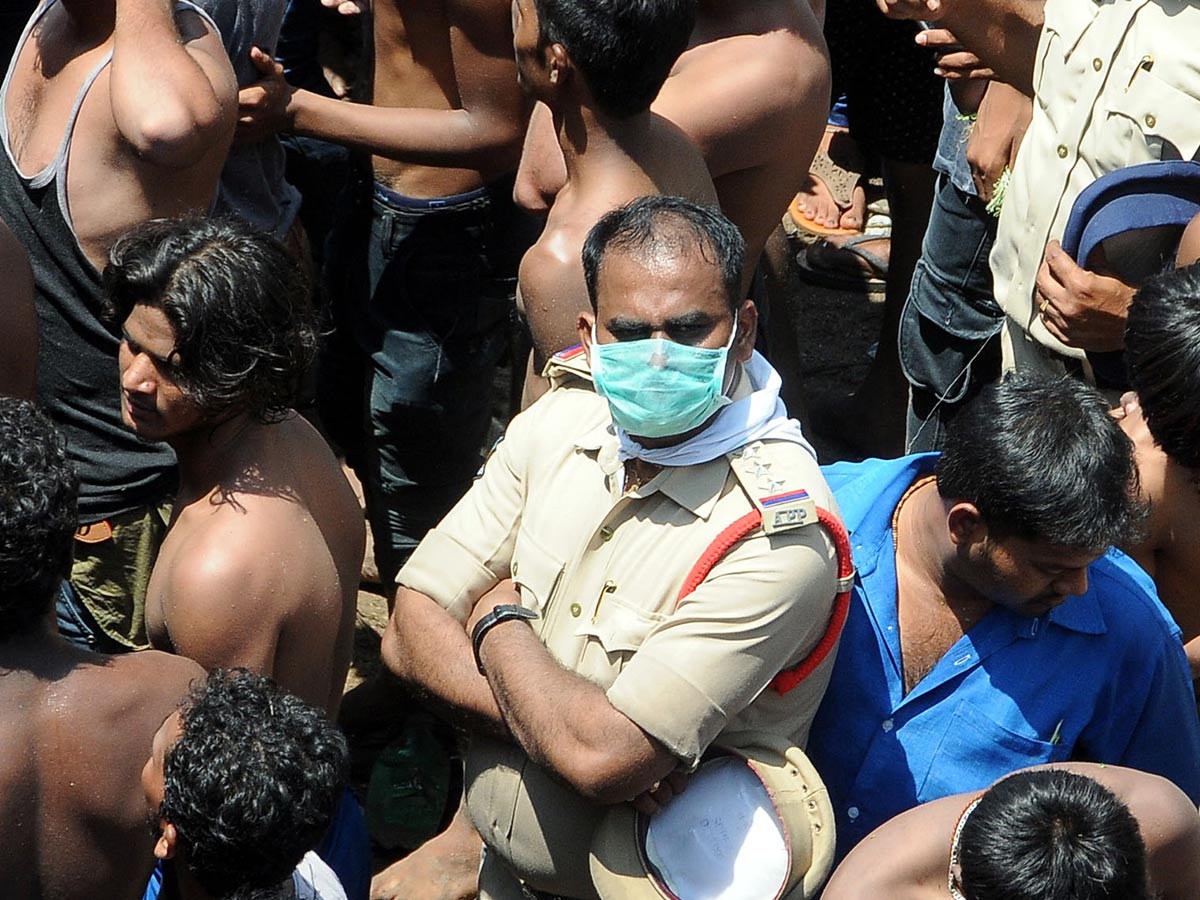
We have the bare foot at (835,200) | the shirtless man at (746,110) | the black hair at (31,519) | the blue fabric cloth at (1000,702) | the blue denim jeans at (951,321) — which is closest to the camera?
the black hair at (31,519)

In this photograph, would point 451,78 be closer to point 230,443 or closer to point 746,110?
point 746,110

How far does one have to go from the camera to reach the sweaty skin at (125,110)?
9.50 feet

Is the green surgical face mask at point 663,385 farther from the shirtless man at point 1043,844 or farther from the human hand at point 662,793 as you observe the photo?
the shirtless man at point 1043,844

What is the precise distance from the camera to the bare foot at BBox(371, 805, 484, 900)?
355 centimetres

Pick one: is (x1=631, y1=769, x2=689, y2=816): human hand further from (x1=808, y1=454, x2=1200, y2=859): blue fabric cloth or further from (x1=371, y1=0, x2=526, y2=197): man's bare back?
(x1=371, y1=0, x2=526, y2=197): man's bare back

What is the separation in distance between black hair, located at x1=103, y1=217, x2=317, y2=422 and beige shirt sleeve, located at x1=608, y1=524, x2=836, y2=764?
833 millimetres

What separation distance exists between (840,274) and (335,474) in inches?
163

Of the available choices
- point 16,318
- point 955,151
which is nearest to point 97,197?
point 16,318

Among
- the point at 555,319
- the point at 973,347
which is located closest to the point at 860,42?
the point at 973,347

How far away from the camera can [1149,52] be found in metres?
3.15

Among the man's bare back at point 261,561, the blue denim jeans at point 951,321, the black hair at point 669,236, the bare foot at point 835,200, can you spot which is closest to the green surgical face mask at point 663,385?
the black hair at point 669,236

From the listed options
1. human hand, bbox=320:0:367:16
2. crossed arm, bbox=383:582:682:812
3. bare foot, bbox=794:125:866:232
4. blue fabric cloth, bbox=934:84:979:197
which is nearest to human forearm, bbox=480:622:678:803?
crossed arm, bbox=383:582:682:812

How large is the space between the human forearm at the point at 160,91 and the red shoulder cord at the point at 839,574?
1.36m

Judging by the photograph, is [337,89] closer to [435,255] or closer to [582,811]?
[435,255]
